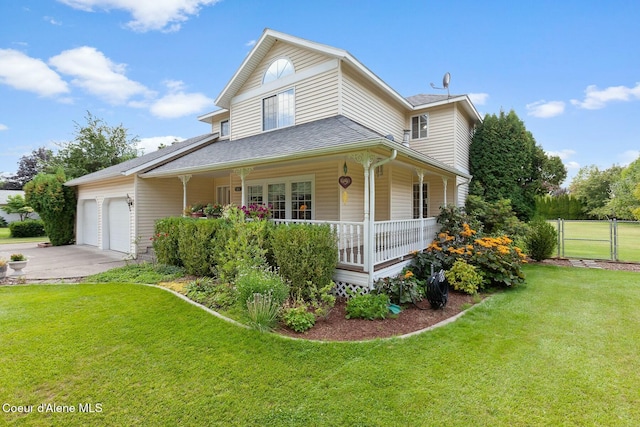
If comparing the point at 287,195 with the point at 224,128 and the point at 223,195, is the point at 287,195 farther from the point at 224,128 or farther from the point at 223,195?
the point at 224,128

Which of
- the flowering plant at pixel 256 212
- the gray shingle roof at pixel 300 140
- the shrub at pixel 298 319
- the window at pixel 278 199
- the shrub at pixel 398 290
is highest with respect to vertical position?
the gray shingle roof at pixel 300 140

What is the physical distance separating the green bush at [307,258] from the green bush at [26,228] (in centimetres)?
2668

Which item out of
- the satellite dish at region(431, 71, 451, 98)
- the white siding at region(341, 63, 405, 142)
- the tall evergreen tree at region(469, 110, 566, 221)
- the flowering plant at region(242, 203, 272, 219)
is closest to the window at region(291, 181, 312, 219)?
the flowering plant at region(242, 203, 272, 219)

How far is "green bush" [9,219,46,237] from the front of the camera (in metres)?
21.6

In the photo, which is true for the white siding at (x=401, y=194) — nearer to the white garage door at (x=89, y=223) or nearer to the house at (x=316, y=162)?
the house at (x=316, y=162)

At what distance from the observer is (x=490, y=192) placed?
12688mm

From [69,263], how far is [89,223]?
5.63 meters

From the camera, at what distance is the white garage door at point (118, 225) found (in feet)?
39.8

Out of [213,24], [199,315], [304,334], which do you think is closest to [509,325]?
[304,334]

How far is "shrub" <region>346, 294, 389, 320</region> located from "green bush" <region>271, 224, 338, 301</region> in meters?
0.74

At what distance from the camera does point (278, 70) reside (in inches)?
420

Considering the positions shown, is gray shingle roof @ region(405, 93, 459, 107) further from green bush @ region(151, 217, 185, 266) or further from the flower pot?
the flower pot

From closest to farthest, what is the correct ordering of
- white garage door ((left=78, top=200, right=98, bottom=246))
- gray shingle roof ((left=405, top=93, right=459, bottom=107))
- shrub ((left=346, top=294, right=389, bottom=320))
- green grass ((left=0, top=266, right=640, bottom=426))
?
green grass ((left=0, top=266, right=640, bottom=426)) → shrub ((left=346, top=294, right=389, bottom=320)) → gray shingle roof ((left=405, top=93, right=459, bottom=107)) → white garage door ((left=78, top=200, right=98, bottom=246))

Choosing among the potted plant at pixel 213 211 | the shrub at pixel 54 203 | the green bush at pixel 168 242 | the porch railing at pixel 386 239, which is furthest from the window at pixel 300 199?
the shrub at pixel 54 203
